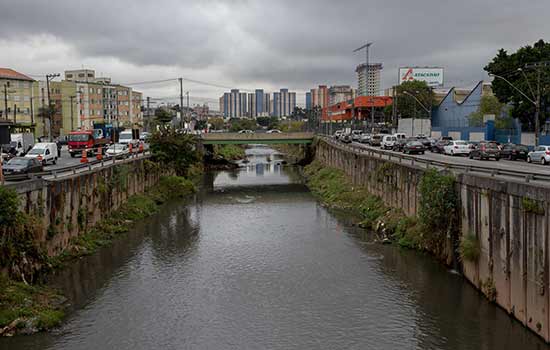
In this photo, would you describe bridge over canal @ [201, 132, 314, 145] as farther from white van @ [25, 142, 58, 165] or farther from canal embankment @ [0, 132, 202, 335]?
white van @ [25, 142, 58, 165]

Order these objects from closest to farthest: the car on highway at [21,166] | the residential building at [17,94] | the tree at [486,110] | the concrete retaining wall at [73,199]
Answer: the concrete retaining wall at [73,199] → the car on highway at [21,166] → the tree at [486,110] → the residential building at [17,94]

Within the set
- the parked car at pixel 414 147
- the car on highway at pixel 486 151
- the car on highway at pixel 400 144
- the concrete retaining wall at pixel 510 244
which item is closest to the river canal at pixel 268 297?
the concrete retaining wall at pixel 510 244

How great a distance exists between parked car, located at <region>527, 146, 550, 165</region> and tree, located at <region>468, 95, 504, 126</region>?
34854 mm

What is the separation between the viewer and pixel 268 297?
25656mm

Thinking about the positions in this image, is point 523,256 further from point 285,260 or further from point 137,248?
point 137,248

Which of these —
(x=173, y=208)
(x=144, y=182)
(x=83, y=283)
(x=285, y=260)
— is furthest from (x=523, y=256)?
(x=144, y=182)

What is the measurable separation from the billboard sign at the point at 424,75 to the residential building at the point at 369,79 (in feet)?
37.0

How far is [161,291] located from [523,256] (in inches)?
634

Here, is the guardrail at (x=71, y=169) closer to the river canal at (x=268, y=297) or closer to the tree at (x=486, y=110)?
the river canal at (x=268, y=297)

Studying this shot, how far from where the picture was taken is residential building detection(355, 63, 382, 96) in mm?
150750

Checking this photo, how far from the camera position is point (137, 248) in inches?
1398

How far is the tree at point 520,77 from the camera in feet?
206

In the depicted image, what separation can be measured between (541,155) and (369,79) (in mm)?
117347

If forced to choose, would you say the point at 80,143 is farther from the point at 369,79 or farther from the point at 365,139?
the point at 369,79
